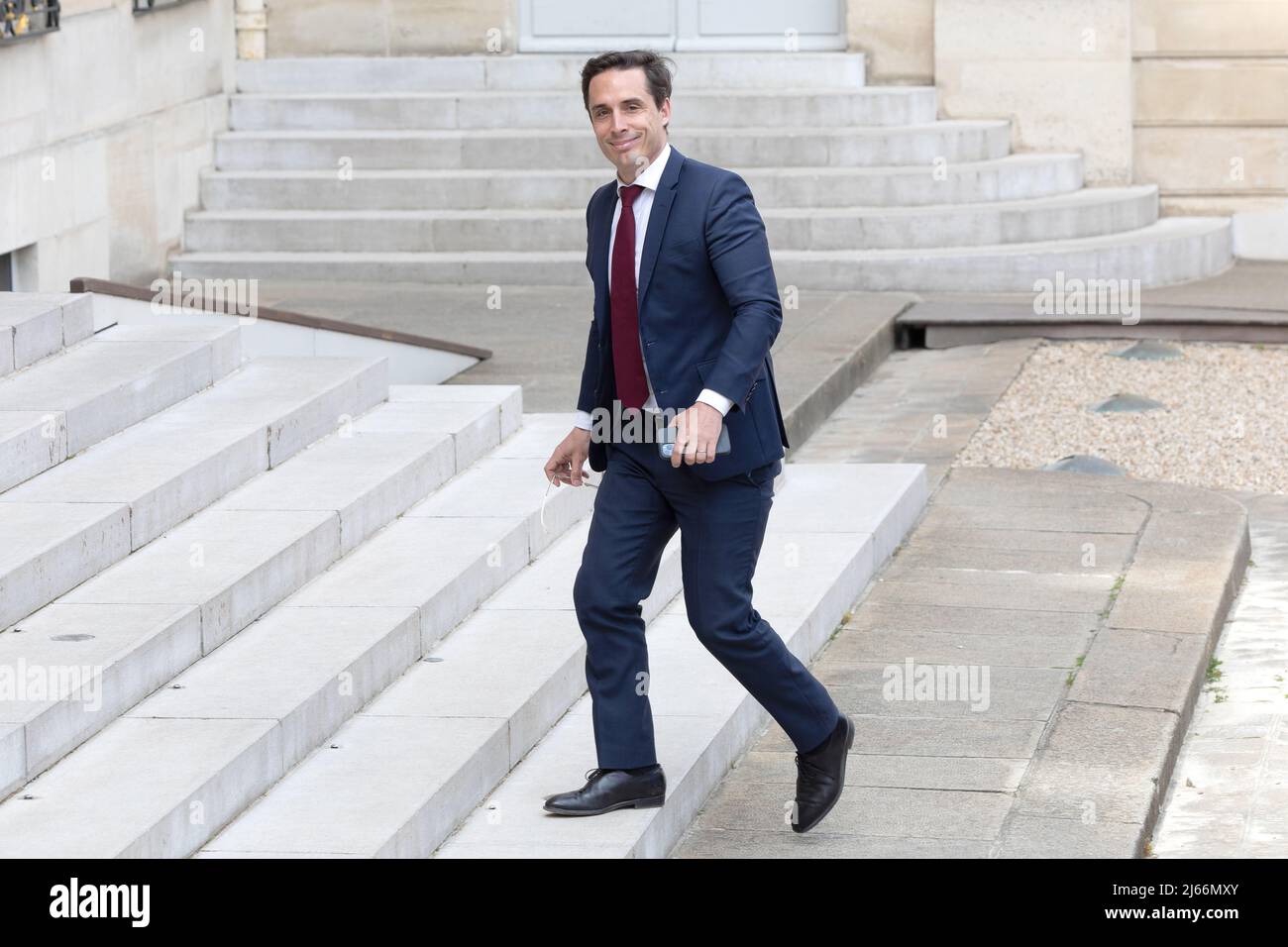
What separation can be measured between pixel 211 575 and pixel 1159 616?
3.28m

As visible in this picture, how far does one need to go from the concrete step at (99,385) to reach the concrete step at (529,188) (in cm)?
595

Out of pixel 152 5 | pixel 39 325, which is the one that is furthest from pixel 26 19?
pixel 39 325

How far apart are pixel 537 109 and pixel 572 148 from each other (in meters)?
0.61

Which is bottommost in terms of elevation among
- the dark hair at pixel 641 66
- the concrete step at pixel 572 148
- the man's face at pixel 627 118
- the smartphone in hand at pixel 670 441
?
the smartphone in hand at pixel 670 441

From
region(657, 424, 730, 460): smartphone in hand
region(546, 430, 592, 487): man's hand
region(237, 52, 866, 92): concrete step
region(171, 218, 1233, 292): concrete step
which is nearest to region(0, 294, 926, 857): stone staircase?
region(546, 430, 592, 487): man's hand

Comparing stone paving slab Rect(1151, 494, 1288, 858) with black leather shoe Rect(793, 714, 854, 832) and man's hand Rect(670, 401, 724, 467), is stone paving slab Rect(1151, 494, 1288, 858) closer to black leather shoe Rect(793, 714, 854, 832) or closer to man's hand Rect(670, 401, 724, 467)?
black leather shoe Rect(793, 714, 854, 832)

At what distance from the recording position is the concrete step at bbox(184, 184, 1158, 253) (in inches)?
533

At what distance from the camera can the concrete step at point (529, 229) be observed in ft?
44.4

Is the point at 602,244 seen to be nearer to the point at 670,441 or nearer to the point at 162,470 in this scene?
the point at 670,441

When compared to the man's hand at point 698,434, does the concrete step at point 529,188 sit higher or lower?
higher

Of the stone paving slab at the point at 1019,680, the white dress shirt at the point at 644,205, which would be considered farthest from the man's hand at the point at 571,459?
the stone paving slab at the point at 1019,680

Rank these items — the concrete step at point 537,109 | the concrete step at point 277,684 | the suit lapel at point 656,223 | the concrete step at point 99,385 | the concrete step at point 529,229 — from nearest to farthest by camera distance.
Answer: the concrete step at point 277,684 → the suit lapel at point 656,223 → the concrete step at point 99,385 → the concrete step at point 529,229 → the concrete step at point 537,109

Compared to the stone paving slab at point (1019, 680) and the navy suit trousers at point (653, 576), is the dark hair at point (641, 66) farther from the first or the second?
the stone paving slab at point (1019, 680)

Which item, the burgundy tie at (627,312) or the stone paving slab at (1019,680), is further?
the stone paving slab at (1019,680)
